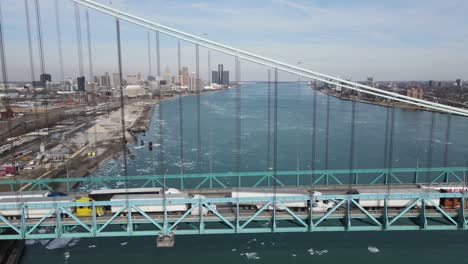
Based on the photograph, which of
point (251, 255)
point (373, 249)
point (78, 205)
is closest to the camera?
point (78, 205)

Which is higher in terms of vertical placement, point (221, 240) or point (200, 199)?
point (200, 199)

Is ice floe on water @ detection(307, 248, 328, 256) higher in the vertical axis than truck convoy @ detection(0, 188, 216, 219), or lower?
lower

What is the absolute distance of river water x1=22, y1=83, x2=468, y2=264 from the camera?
9.95m

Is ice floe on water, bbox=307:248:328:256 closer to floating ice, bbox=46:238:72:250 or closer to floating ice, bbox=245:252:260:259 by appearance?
floating ice, bbox=245:252:260:259

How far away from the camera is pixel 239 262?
9594mm

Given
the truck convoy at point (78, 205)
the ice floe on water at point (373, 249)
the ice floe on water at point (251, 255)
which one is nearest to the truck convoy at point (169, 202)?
the truck convoy at point (78, 205)

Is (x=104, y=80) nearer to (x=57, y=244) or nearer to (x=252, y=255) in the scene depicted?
(x=57, y=244)

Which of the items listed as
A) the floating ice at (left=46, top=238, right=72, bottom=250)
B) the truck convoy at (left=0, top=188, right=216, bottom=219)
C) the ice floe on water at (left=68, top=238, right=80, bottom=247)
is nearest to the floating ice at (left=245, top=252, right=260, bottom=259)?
the truck convoy at (left=0, top=188, right=216, bottom=219)

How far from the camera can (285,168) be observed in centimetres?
1920

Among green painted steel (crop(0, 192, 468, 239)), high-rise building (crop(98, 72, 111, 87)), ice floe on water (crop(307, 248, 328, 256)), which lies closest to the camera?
green painted steel (crop(0, 192, 468, 239))

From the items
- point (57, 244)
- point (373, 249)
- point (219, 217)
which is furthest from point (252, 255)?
point (57, 244)

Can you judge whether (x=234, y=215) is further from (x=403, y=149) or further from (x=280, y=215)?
(x=403, y=149)

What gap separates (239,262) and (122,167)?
13.1 meters

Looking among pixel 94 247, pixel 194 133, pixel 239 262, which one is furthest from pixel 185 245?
pixel 194 133
